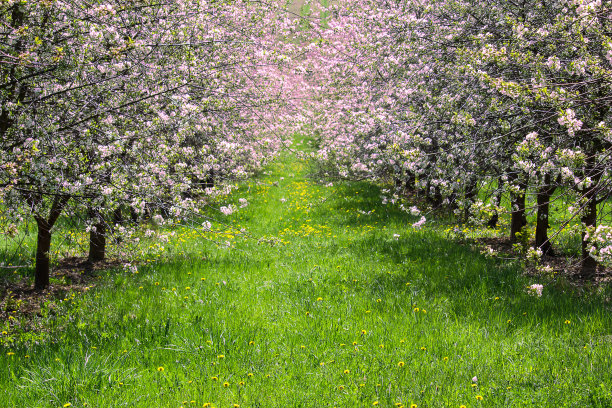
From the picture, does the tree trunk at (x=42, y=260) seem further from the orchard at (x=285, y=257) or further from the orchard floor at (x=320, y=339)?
the orchard floor at (x=320, y=339)

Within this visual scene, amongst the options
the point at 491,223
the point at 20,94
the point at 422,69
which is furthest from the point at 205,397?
the point at 491,223

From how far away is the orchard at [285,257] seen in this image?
3879 mm

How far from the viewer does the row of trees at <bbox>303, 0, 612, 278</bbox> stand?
15.3ft

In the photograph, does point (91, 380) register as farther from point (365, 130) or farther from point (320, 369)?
point (365, 130)

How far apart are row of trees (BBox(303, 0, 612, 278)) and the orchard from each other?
58 mm

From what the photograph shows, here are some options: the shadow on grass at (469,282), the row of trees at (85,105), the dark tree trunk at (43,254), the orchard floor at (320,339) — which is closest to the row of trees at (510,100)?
the shadow on grass at (469,282)

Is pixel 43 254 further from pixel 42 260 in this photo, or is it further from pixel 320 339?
pixel 320 339

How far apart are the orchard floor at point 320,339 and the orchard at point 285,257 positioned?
27 mm

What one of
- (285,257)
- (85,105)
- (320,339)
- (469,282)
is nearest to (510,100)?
(469,282)

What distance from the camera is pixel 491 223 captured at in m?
10.6

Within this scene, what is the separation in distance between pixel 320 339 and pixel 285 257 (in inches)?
152

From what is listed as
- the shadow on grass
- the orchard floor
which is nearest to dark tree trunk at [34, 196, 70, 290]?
the orchard floor

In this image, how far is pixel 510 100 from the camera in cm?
639

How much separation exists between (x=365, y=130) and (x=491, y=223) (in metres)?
4.12
